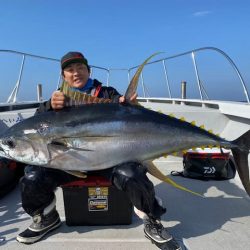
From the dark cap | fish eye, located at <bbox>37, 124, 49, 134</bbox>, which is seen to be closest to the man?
fish eye, located at <bbox>37, 124, 49, 134</bbox>

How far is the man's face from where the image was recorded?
3229 mm

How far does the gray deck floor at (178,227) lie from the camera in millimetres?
2729

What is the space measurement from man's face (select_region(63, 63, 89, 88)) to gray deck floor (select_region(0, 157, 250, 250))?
134cm

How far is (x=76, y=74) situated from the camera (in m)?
3.23

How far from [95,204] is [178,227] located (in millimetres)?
796

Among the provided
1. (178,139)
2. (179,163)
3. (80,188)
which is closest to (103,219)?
(80,188)

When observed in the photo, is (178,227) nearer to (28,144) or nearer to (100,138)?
(100,138)

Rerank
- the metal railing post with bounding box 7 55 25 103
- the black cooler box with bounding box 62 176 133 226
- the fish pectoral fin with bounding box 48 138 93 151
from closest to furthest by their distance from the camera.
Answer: the fish pectoral fin with bounding box 48 138 93 151 → the black cooler box with bounding box 62 176 133 226 → the metal railing post with bounding box 7 55 25 103

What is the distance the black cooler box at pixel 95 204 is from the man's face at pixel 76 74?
3.11 feet

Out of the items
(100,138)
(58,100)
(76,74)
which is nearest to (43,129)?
(58,100)

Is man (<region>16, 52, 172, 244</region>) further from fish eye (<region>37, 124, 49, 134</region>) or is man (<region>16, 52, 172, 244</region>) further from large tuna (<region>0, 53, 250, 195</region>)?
fish eye (<region>37, 124, 49, 134</region>)

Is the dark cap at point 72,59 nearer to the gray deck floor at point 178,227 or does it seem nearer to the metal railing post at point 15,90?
the gray deck floor at point 178,227

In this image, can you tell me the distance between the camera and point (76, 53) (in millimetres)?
3271

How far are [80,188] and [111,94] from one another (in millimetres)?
1001
